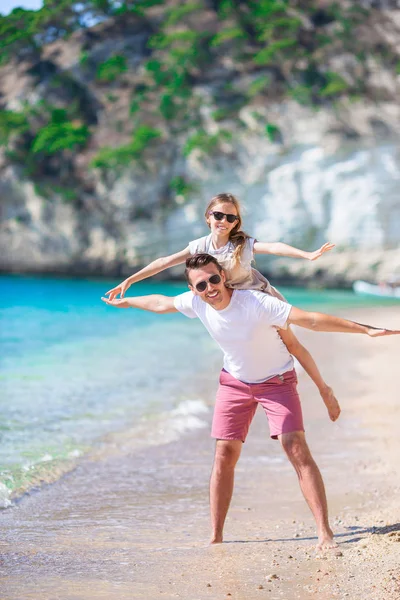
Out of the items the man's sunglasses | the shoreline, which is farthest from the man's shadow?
the shoreline

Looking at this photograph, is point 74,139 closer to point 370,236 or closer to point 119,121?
point 119,121

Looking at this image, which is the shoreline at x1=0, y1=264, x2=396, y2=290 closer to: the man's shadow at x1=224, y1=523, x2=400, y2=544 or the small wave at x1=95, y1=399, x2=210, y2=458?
the small wave at x1=95, y1=399, x2=210, y2=458

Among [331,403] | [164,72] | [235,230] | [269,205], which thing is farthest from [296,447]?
[164,72]

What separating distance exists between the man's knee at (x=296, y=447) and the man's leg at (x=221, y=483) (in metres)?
0.28

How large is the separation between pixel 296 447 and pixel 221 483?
18.6 inches

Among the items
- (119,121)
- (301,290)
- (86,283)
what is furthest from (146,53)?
(301,290)

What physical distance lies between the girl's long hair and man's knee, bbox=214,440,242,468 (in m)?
0.98

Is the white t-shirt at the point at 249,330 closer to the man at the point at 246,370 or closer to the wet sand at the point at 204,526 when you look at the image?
the man at the point at 246,370

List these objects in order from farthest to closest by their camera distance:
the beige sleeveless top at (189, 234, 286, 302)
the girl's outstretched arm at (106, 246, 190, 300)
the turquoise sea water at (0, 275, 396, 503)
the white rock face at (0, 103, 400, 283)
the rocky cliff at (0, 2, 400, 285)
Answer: the rocky cliff at (0, 2, 400, 285), the white rock face at (0, 103, 400, 283), the turquoise sea water at (0, 275, 396, 503), the girl's outstretched arm at (106, 246, 190, 300), the beige sleeveless top at (189, 234, 286, 302)

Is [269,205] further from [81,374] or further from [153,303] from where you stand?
[153,303]

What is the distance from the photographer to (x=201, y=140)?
2977 centimetres

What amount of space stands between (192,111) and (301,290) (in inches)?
346

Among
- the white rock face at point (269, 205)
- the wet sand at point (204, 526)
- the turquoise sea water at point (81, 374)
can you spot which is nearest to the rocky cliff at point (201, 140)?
the white rock face at point (269, 205)

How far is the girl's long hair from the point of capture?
162 inches
